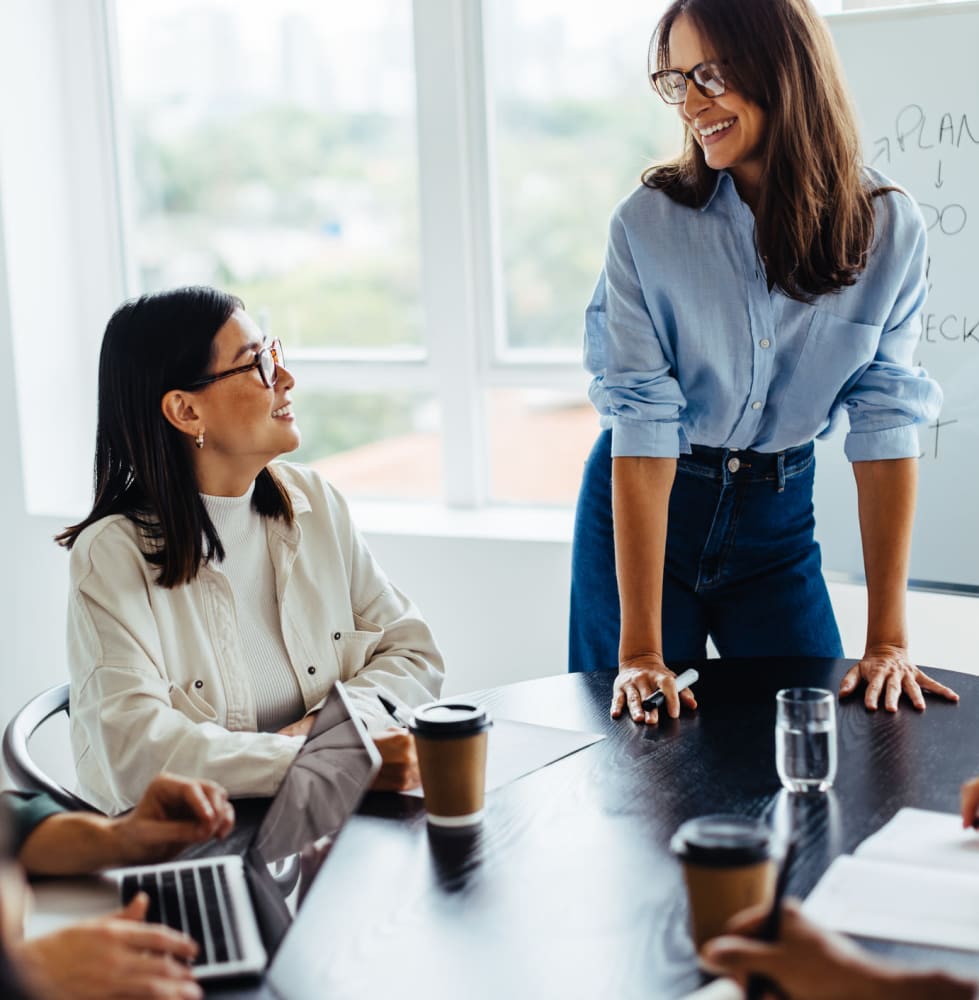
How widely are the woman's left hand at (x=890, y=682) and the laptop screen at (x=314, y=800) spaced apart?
0.71 meters

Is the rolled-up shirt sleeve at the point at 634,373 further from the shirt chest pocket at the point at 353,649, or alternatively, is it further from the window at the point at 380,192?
the window at the point at 380,192

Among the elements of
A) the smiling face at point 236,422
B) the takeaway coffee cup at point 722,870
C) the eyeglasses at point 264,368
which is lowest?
the takeaway coffee cup at point 722,870

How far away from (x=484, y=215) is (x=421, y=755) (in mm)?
2051

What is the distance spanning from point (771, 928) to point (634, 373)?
1.09 metres

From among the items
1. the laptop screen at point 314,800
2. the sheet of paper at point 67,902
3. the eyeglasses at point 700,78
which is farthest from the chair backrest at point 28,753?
the eyeglasses at point 700,78

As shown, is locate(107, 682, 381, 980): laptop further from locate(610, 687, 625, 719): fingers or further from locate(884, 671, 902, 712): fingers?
locate(884, 671, 902, 712): fingers

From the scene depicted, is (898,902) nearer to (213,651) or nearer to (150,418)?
(213,651)

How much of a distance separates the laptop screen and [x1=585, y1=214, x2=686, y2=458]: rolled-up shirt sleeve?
2.47 ft

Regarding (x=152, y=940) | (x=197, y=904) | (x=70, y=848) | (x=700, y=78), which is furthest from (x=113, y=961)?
(x=700, y=78)

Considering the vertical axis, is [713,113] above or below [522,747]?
above

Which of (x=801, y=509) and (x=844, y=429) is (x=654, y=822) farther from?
(x=844, y=429)

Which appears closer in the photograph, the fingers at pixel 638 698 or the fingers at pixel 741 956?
the fingers at pixel 741 956

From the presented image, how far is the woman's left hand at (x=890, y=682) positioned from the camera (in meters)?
1.63

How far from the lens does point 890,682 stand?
1.66 metres
